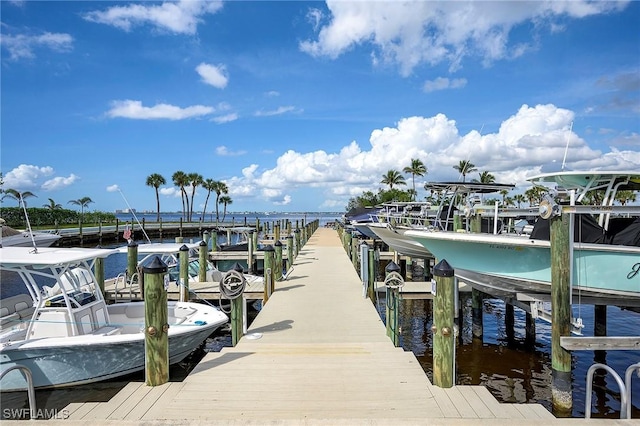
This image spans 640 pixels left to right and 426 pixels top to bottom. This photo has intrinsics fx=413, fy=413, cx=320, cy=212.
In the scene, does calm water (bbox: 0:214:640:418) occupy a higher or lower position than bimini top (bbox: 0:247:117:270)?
lower

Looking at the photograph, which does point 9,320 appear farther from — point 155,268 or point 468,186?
point 468,186

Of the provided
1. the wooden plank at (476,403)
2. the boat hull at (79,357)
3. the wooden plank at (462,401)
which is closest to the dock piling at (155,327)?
the boat hull at (79,357)

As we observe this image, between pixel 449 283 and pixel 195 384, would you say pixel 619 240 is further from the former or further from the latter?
pixel 195 384

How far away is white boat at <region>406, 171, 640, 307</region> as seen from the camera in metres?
8.09

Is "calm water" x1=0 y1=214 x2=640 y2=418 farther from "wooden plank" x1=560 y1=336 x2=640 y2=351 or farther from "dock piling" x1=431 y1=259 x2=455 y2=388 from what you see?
"dock piling" x1=431 y1=259 x2=455 y2=388

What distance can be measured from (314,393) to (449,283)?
203cm

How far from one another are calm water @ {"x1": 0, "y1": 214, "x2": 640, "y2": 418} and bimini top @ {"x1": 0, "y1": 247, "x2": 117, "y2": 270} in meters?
2.36

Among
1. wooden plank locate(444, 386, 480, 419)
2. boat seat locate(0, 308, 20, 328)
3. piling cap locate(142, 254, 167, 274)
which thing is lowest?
boat seat locate(0, 308, 20, 328)

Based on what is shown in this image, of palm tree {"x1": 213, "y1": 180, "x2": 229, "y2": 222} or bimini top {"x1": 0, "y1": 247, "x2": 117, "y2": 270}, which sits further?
palm tree {"x1": 213, "y1": 180, "x2": 229, "y2": 222}

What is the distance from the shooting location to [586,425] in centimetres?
351

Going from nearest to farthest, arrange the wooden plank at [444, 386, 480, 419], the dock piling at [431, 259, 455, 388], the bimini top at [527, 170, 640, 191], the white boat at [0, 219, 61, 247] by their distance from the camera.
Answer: the wooden plank at [444, 386, 480, 419], the dock piling at [431, 259, 455, 388], the bimini top at [527, 170, 640, 191], the white boat at [0, 219, 61, 247]

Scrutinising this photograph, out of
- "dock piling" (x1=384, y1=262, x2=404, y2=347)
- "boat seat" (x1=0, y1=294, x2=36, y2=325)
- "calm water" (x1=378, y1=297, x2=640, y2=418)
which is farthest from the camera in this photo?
"calm water" (x1=378, y1=297, x2=640, y2=418)

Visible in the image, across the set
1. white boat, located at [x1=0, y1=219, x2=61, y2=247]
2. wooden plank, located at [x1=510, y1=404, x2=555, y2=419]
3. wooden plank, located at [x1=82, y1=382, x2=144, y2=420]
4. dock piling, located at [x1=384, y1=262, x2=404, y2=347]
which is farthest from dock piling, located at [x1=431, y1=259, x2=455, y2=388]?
white boat, located at [x1=0, y1=219, x2=61, y2=247]

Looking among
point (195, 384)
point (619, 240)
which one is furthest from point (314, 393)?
point (619, 240)
